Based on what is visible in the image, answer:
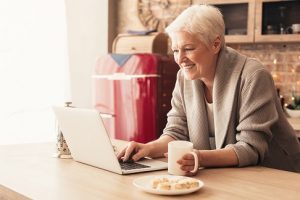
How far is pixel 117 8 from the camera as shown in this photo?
197 inches

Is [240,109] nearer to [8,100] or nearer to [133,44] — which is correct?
[133,44]

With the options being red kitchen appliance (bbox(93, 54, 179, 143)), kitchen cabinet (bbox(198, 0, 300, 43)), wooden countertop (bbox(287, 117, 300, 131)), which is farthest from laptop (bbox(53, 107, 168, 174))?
kitchen cabinet (bbox(198, 0, 300, 43))

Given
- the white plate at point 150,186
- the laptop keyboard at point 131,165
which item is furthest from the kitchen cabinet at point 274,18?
the white plate at point 150,186

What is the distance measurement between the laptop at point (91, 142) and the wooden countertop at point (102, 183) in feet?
0.10

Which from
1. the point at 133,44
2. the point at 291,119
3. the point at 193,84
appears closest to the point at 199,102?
the point at 193,84

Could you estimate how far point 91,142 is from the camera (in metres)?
1.66

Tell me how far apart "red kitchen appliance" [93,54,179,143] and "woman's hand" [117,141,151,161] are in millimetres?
2044

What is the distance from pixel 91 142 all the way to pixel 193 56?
59cm

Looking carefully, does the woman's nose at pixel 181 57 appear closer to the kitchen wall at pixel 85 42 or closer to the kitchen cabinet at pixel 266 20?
the kitchen cabinet at pixel 266 20

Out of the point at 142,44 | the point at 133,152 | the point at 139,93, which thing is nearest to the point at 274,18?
the point at 142,44

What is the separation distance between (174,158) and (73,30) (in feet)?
11.5

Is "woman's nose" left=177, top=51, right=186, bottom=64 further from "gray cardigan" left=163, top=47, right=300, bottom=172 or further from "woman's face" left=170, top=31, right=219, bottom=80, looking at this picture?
"gray cardigan" left=163, top=47, right=300, bottom=172

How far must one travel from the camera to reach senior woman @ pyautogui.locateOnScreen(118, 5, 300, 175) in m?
1.82

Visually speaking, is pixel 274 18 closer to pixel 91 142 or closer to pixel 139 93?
pixel 139 93
